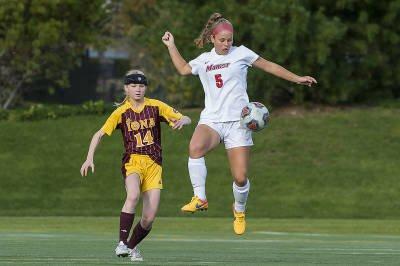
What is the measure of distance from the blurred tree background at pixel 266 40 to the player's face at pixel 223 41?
21.6 meters

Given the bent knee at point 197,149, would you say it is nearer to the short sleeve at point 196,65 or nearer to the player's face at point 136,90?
the short sleeve at point 196,65

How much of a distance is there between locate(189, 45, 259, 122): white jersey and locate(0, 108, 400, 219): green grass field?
17.6 metres

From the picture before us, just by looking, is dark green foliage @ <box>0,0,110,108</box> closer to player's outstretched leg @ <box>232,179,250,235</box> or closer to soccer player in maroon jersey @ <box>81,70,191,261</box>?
player's outstretched leg @ <box>232,179,250,235</box>

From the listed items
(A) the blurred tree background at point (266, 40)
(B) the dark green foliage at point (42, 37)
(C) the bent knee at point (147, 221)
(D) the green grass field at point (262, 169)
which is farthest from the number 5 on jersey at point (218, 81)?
(B) the dark green foliage at point (42, 37)

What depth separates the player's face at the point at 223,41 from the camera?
15.3m

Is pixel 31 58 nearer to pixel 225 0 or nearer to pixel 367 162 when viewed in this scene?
pixel 225 0

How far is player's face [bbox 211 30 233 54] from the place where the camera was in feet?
50.2

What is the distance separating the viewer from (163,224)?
92.2 ft

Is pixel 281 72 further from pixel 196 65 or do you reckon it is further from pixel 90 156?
pixel 90 156

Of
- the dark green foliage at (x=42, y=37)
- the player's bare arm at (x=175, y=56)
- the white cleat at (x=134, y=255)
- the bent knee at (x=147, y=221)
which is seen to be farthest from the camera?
the dark green foliage at (x=42, y=37)

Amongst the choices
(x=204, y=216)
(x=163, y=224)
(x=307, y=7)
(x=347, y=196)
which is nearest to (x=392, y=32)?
(x=307, y=7)

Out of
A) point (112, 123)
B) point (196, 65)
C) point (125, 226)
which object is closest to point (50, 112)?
point (196, 65)

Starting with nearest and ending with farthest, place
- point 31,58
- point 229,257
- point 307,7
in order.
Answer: point 229,257
point 307,7
point 31,58

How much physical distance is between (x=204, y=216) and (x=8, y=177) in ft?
20.5
